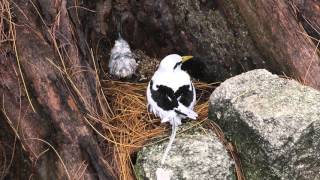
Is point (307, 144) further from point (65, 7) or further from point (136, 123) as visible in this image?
point (65, 7)

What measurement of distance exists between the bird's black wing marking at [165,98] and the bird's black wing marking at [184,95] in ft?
0.11

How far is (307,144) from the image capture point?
108 inches

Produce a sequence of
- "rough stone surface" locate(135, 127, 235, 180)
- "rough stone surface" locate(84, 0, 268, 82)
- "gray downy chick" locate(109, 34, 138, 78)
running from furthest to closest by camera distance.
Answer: "gray downy chick" locate(109, 34, 138, 78) → "rough stone surface" locate(84, 0, 268, 82) → "rough stone surface" locate(135, 127, 235, 180)

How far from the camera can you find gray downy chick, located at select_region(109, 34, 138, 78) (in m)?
3.73

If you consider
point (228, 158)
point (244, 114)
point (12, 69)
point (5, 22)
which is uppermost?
point (5, 22)

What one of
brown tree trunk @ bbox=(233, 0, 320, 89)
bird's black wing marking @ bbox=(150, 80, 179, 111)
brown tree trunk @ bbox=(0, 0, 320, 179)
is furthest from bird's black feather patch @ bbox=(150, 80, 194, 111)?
brown tree trunk @ bbox=(233, 0, 320, 89)

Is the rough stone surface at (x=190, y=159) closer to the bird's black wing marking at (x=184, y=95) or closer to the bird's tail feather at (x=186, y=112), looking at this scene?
the bird's tail feather at (x=186, y=112)

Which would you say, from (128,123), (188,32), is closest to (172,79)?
(128,123)

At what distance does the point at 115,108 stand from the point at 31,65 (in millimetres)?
807

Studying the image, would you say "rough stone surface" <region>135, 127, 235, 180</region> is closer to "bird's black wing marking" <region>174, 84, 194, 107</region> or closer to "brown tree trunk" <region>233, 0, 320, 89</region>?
"bird's black wing marking" <region>174, 84, 194, 107</region>

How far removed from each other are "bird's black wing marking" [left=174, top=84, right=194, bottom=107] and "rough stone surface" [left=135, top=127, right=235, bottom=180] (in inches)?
10.0

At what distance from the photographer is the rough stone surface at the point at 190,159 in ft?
9.37

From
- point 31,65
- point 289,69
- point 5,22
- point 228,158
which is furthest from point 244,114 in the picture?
point 5,22

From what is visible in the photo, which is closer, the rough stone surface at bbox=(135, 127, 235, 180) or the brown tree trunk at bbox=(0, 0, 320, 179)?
the brown tree trunk at bbox=(0, 0, 320, 179)
